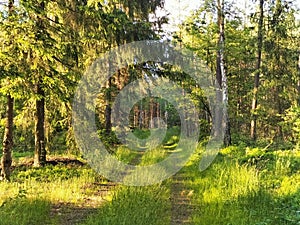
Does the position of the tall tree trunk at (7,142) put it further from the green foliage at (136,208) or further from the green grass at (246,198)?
the green grass at (246,198)

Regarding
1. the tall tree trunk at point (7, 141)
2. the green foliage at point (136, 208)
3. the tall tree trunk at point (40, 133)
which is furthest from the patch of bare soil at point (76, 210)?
the tall tree trunk at point (40, 133)

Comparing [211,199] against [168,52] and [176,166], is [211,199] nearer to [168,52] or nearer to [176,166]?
[176,166]

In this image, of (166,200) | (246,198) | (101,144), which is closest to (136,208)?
(166,200)

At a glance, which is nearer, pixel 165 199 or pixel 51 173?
pixel 165 199

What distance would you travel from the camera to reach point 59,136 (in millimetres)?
12906

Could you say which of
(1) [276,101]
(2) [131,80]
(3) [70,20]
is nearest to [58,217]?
(3) [70,20]

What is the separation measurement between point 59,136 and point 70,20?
18.9 ft

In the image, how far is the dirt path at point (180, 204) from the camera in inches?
195

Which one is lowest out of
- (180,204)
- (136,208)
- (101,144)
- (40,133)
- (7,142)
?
(180,204)

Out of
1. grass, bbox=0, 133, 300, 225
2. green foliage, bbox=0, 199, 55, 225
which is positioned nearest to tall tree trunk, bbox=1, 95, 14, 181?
grass, bbox=0, 133, 300, 225

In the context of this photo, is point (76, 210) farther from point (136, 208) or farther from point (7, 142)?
point (7, 142)

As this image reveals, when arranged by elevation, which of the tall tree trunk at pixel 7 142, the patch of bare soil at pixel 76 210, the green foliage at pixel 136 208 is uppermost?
the tall tree trunk at pixel 7 142

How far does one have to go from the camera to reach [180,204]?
19.2 feet

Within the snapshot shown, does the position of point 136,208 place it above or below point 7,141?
below
